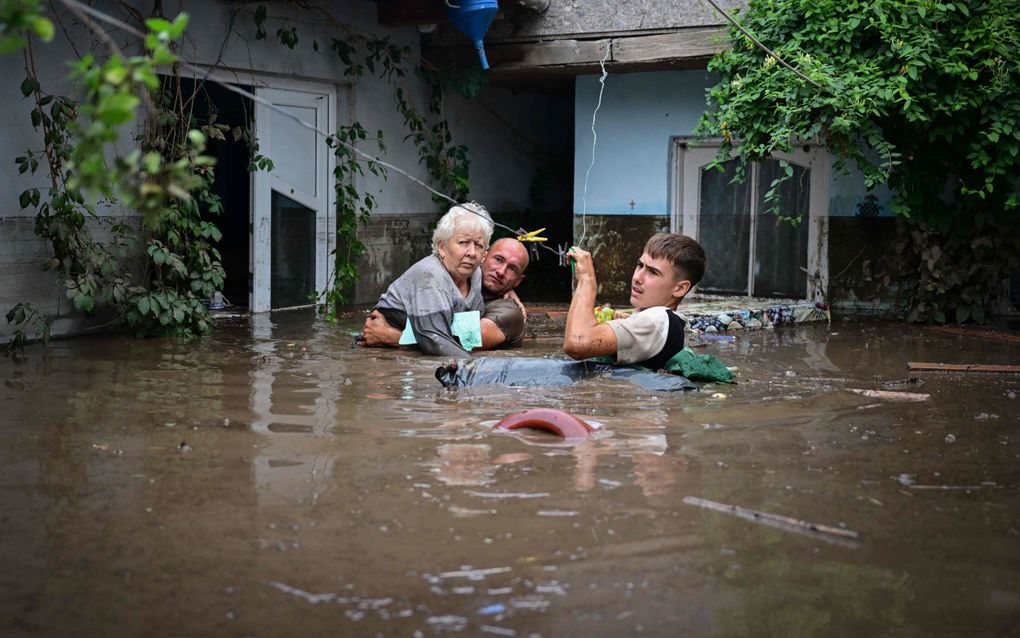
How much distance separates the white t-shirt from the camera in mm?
6238

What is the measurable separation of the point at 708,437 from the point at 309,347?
13.8ft

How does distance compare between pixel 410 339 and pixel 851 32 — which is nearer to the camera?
pixel 410 339

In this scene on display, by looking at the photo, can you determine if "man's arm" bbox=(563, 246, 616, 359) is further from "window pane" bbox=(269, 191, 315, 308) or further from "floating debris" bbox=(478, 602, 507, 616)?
"window pane" bbox=(269, 191, 315, 308)

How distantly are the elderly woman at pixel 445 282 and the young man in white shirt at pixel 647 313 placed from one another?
1.56 m

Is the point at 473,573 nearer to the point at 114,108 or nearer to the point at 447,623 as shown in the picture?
the point at 447,623

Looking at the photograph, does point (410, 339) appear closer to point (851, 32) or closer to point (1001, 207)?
point (851, 32)

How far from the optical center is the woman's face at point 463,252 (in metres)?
7.93

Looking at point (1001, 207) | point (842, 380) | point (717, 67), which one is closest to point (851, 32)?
point (717, 67)

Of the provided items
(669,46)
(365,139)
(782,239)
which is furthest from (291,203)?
(782,239)

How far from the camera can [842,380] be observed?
7.44 m

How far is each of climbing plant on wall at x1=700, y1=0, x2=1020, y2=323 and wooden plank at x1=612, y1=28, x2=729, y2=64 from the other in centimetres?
70

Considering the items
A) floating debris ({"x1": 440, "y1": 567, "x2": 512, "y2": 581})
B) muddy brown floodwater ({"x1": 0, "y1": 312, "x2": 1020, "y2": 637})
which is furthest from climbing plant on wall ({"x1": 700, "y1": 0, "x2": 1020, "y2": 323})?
floating debris ({"x1": 440, "y1": 567, "x2": 512, "y2": 581})

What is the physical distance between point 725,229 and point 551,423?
7218 millimetres

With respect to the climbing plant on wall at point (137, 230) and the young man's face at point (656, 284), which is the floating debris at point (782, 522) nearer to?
the young man's face at point (656, 284)
